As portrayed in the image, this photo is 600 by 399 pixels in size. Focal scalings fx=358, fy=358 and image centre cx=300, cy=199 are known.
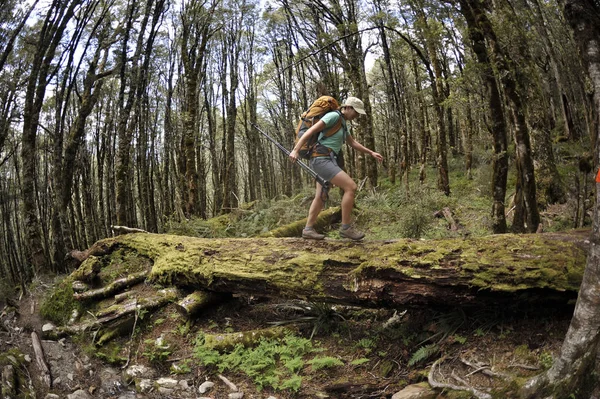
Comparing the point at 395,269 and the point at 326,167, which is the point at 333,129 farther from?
the point at 395,269

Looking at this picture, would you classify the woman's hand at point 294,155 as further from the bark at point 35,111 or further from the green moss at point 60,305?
the bark at point 35,111

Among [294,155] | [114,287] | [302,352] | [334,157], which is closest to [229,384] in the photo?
[302,352]

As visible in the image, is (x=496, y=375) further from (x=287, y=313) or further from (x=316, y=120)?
(x=316, y=120)

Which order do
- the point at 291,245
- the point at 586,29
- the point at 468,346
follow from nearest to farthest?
the point at 586,29 → the point at 468,346 → the point at 291,245

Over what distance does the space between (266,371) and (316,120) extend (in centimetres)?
307

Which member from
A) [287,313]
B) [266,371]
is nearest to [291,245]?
[287,313]

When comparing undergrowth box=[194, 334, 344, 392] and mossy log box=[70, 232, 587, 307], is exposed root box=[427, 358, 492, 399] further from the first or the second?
undergrowth box=[194, 334, 344, 392]

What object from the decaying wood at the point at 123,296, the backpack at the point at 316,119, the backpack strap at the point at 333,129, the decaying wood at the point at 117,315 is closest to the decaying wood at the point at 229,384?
the decaying wood at the point at 117,315

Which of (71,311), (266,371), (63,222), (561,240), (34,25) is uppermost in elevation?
(34,25)

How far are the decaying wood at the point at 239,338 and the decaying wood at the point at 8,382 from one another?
1.87 metres

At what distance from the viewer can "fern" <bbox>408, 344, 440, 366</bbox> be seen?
3.59m

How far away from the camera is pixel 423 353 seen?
11.8 ft

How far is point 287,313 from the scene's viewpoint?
16.9ft

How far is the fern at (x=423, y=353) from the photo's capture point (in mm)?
3590
